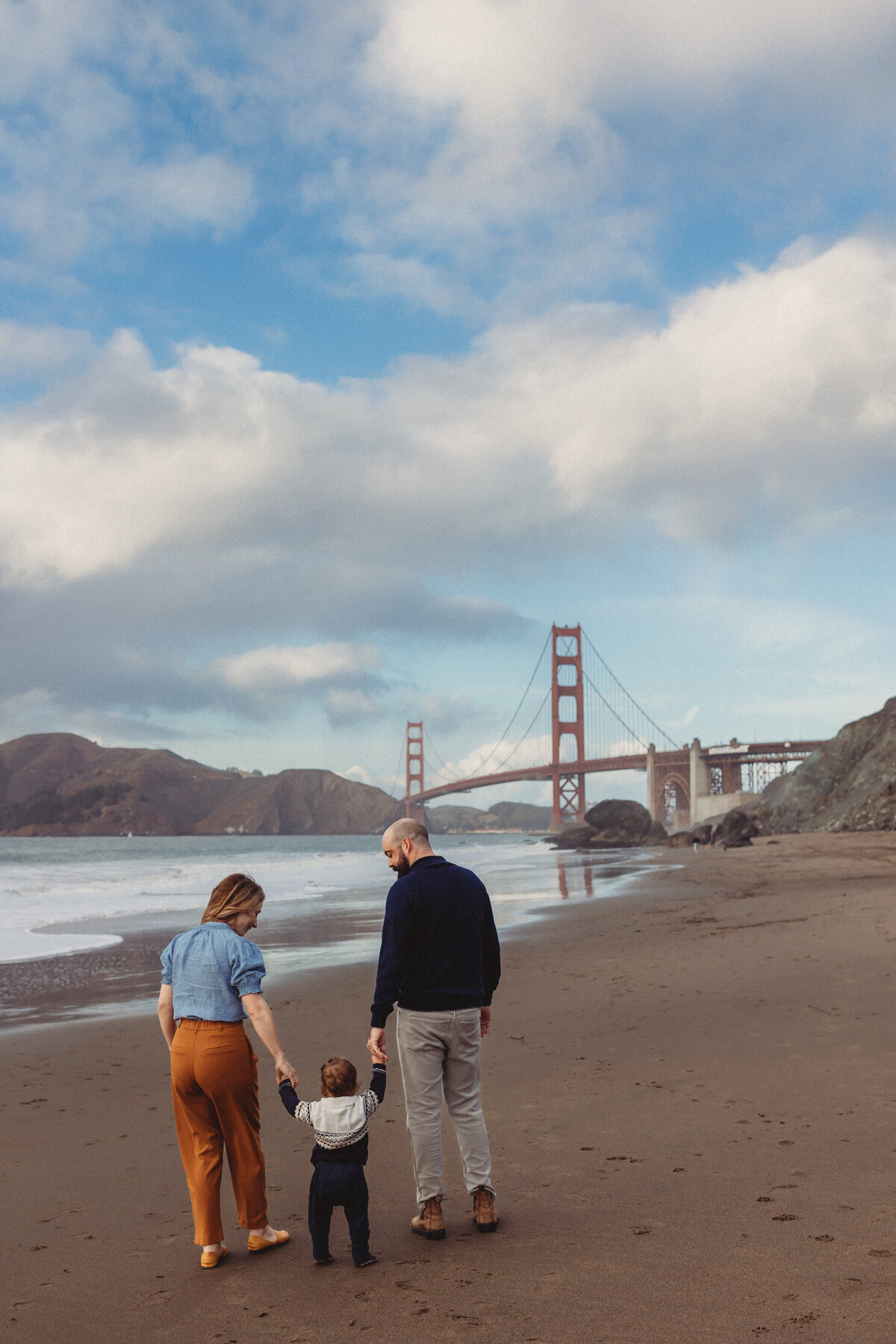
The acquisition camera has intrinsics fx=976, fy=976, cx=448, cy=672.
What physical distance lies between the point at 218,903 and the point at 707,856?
28098mm

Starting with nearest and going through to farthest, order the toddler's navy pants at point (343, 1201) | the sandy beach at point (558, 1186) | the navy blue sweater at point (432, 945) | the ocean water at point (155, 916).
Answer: the sandy beach at point (558, 1186)
the toddler's navy pants at point (343, 1201)
the navy blue sweater at point (432, 945)
the ocean water at point (155, 916)

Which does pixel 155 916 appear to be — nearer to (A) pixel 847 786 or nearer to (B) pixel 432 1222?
(B) pixel 432 1222

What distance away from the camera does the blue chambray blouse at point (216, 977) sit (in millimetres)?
3123

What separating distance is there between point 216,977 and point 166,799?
473 ft

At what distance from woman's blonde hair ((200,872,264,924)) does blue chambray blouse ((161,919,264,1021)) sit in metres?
0.09

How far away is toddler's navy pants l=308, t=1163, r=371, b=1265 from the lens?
118 inches

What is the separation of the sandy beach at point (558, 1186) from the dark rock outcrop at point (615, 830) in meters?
49.3

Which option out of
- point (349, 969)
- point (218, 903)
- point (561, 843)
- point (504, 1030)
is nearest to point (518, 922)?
point (349, 969)

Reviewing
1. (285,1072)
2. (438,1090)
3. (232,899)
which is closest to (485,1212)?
(438,1090)

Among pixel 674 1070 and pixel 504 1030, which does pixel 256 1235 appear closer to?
pixel 674 1070

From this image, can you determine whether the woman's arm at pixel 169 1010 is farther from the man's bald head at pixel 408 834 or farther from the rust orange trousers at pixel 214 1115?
the man's bald head at pixel 408 834

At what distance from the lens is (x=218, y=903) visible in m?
3.30

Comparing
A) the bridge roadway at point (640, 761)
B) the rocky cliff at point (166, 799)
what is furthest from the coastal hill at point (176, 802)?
the bridge roadway at point (640, 761)

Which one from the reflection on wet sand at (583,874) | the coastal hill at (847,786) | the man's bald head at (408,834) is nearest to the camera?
the man's bald head at (408,834)
